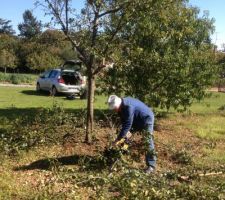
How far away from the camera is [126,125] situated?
8273 mm

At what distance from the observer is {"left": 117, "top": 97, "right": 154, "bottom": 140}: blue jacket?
8.28 meters

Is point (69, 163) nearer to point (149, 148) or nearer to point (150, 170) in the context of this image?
point (150, 170)

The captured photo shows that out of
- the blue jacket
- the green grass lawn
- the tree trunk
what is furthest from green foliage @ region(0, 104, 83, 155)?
the blue jacket

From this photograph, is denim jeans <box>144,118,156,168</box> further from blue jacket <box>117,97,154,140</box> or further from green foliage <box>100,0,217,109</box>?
green foliage <box>100,0,217,109</box>

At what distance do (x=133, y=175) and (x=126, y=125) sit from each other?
221cm

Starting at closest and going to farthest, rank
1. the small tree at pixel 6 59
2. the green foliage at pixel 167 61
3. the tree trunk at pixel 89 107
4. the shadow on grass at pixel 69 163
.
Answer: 1. the shadow on grass at pixel 69 163
2. the tree trunk at pixel 89 107
3. the green foliage at pixel 167 61
4. the small tree at pixel 6 59

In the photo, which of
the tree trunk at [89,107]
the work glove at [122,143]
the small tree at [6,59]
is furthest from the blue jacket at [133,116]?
the small tree at [6,59]

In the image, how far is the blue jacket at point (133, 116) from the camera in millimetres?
8281

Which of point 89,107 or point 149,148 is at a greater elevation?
point 89,107

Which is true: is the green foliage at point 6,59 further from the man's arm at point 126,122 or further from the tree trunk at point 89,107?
the man's arm at point 126,122

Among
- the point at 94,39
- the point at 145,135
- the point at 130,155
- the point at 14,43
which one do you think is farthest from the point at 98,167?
the point at 14,43

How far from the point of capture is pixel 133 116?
857 cm

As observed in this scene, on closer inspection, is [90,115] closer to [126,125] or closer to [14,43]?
[126,125]

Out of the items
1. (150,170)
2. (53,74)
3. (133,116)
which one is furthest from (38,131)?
(53,74)
